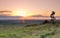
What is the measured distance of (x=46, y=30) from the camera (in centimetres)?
207

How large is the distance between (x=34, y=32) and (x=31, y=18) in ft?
2.54

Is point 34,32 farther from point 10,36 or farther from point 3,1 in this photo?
point 3,1

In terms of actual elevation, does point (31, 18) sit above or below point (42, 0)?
below

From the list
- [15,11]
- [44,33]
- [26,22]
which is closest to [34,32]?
[44,33]

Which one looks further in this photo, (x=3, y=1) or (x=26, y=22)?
(x=3, y=1)

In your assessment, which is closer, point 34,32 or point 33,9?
point 34,32

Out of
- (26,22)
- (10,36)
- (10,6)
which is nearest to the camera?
(10,36)

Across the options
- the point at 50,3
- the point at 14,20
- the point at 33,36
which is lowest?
the point at 33,36

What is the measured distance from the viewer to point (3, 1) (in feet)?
9.37

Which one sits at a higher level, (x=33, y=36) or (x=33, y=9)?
(x=33, y=9)

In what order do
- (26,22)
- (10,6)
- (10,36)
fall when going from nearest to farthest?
(10,36) → (26,22) → (10,6)

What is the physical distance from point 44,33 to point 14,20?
83cm

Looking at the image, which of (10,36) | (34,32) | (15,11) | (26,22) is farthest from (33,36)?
(15,11)

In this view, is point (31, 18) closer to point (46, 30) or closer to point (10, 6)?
point (10, 6)
